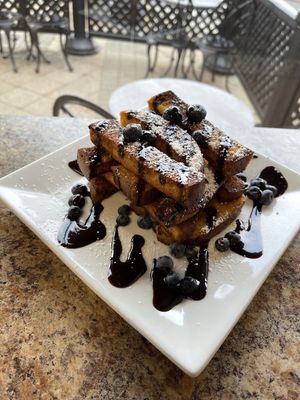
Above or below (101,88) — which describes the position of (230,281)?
above

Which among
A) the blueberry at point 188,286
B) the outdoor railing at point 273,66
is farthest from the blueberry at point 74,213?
the outdoor railing at point 273,66

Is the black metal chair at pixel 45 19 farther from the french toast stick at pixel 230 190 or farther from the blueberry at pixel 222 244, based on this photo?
the blueberry at pixel 222 244

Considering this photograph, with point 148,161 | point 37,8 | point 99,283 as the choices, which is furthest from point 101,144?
point 37,8

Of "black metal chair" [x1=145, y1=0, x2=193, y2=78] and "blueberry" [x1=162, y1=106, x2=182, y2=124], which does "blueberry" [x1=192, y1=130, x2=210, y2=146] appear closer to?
"blueberry" [x1=162, y1=106, x2=182, y2=124]

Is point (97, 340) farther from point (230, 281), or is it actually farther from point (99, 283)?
point (230, 281)

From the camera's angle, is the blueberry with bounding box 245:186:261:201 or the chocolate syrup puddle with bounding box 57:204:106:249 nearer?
the chocolate syrup puddle with bounding box 57:204:106:249

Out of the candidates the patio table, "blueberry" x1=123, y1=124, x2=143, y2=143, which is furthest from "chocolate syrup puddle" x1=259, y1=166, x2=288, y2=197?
the patio table
